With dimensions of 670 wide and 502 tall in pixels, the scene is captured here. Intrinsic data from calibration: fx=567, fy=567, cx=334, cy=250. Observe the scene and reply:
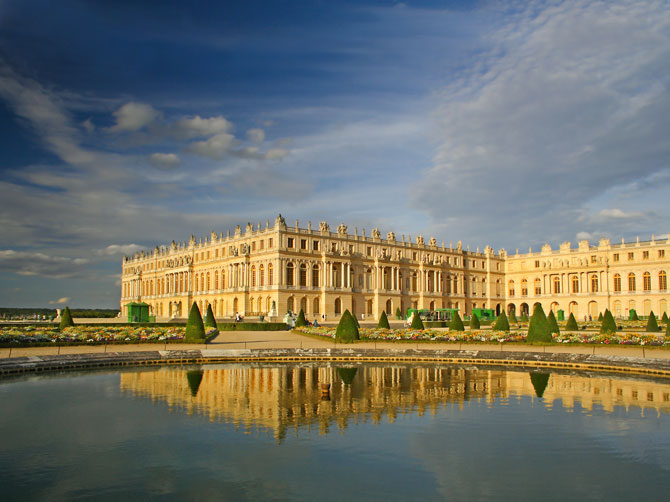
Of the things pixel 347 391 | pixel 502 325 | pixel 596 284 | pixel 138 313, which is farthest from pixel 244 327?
pixel 596 284

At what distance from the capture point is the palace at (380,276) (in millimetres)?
73875

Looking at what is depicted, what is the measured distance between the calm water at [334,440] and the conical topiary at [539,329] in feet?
36.7

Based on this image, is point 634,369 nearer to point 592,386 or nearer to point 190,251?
point 592,386

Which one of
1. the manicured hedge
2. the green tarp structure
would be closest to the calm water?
the manicured hedge

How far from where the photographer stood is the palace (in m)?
73.9

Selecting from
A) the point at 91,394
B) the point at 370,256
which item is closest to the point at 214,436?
the point at 91,394

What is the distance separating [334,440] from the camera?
1288 centimetres

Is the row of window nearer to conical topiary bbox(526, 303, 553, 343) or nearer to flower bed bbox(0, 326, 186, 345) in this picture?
conical topiary bbox(526, 303, 553, 343)

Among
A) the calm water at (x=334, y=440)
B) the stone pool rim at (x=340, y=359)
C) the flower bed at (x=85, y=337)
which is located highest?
the flower bed at (x=85, y=337)

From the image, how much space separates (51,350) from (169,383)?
10898 millimetres

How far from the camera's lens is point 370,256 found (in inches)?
3214

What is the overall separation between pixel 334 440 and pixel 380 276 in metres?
68.9

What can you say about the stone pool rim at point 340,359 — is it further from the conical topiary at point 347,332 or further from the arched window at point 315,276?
the arched window at point 315,276

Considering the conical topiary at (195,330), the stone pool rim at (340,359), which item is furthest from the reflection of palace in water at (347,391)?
the conical topiary at (195,330)
